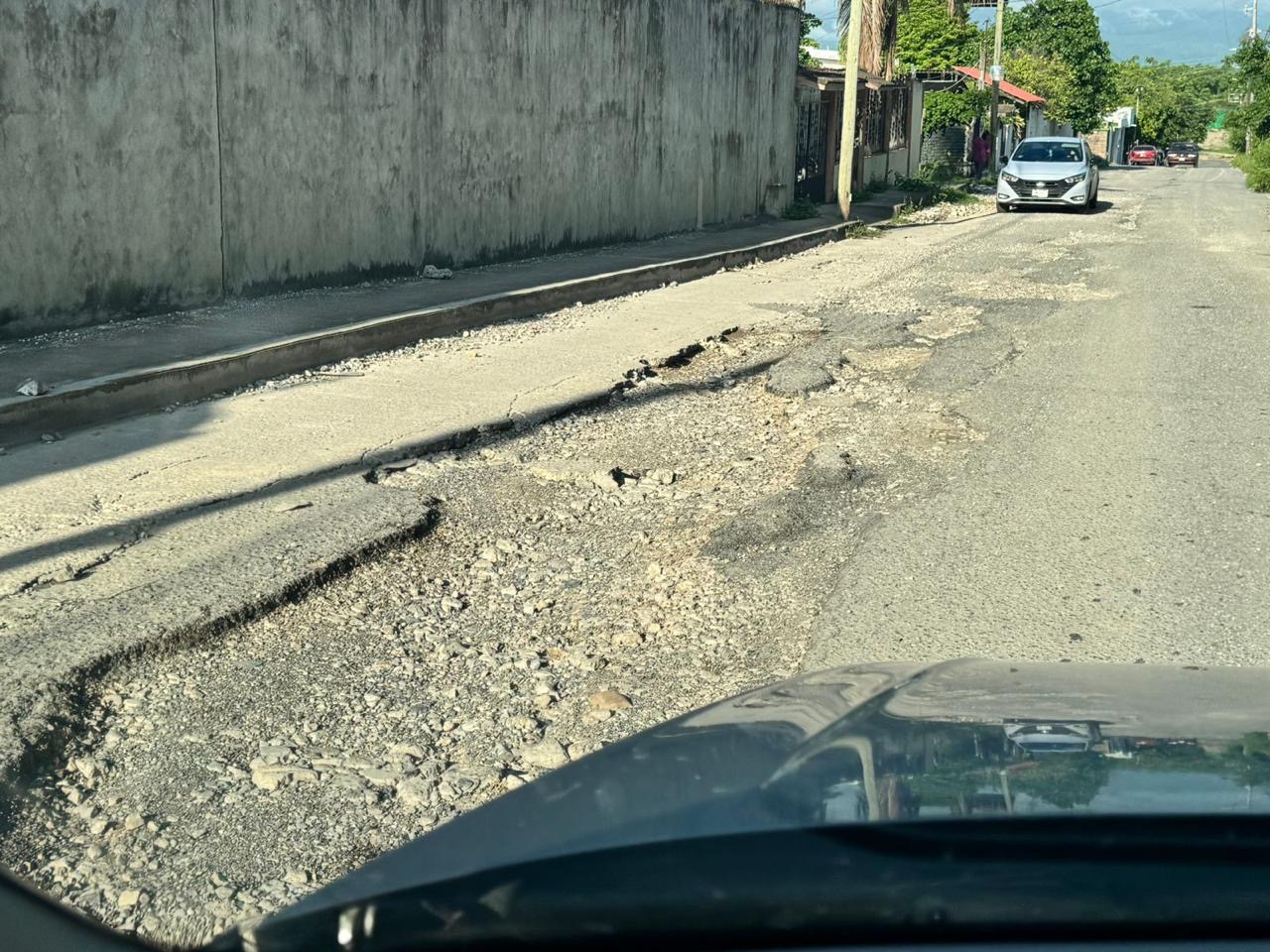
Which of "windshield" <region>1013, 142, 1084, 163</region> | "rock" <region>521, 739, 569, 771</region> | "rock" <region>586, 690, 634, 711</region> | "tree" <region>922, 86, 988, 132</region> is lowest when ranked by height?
"rock" <region>521, 739, 569, 771</region>

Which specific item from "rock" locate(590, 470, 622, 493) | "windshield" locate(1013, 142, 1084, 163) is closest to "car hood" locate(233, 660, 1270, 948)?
"rock" locate(590, 470, 622, 493)

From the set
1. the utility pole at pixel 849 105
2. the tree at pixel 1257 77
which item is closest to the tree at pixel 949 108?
the tree at pixel 1257 77

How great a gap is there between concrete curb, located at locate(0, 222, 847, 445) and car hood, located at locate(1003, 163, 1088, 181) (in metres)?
15.0

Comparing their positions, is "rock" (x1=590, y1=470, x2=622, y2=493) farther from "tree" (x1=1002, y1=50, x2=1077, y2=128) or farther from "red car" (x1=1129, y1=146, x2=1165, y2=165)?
"red car" (x1=1129, y1=146, x2=1165, y2=165)

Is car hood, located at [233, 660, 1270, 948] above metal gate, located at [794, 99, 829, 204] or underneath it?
underneath

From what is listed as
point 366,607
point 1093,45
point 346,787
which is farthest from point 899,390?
point 1093,45

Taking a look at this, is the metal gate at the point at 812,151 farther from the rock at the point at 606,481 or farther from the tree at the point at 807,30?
the rock at the point at 606,481

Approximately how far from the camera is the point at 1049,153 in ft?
92.5

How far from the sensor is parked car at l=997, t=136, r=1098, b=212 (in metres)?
26.7

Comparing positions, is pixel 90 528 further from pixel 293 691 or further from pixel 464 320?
pixel 464 320

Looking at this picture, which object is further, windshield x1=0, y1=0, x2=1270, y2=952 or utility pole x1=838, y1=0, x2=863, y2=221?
utility pole x1=838, y1=0, x2=863, y2=221

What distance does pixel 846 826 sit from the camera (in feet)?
4.72

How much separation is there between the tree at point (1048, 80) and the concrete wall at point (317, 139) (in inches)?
1968

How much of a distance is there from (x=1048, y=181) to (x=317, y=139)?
1884 cm
